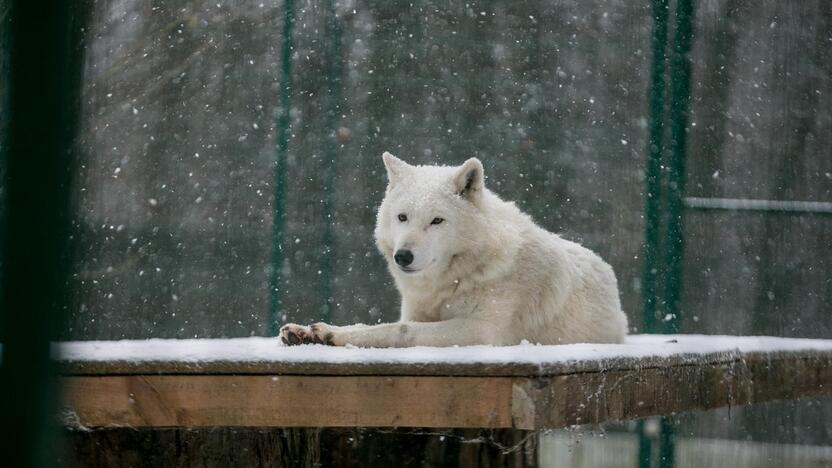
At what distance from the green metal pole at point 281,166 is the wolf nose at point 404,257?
1.99 m

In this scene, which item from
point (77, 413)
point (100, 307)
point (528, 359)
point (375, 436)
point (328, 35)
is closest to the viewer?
point (528, 359)

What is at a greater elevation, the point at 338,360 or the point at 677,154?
the point at 677,154

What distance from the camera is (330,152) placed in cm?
536

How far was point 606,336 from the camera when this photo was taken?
13.1ft

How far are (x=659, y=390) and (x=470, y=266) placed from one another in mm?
843

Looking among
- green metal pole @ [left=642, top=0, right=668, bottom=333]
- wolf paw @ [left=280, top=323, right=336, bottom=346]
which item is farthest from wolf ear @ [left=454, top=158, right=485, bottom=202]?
green metal pole @ [left=642, top=0, right=668, bottom=333]

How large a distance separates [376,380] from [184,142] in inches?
128

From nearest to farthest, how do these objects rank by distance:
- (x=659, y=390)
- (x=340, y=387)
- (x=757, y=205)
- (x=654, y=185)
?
(x=340, y=387)
(x=659, y=390)
(x=654, y=185)
(x=757, y=205)

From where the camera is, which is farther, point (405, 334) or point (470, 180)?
point (470, 180)

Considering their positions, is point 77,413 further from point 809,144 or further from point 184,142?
point 809,144

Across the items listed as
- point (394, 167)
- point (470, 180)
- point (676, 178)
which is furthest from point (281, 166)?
point (676, 178)

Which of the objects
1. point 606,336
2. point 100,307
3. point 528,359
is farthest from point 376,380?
point 100,307

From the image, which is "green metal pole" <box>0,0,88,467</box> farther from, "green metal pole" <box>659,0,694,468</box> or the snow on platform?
"green metal pole" <box>659,0,694,468</box>

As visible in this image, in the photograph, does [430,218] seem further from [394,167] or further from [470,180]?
[394,167]
